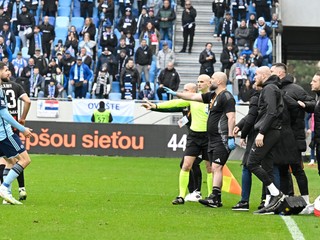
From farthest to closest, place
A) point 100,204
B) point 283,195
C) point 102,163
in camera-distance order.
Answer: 1. point 102,163
2. point 100,204
3. point 283,195

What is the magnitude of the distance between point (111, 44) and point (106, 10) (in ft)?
7.27

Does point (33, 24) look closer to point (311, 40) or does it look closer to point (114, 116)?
point (114, 116)

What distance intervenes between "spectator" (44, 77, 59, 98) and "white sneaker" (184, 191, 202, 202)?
18447 mm

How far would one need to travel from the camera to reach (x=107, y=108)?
33.7 metres

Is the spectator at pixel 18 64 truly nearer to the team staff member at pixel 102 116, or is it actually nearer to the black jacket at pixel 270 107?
the team staff member at pixel 102 116

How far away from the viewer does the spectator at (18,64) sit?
3591 centimetres

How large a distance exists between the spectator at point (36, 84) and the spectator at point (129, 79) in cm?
285

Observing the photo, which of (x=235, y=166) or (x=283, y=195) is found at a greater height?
(x=283, y=195)

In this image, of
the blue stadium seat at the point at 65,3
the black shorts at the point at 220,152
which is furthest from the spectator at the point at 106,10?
the black shorts at the point at 220,152

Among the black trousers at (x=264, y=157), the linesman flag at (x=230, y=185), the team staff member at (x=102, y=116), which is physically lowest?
the team staff member at (x=102, y=116)

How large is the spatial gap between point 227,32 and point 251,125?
23.0m

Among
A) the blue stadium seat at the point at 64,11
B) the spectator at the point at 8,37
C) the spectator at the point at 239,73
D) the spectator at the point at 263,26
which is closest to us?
the spectator at the point at 239,73

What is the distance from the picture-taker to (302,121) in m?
15.5

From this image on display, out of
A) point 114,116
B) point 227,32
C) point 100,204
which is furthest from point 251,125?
point 227,32
